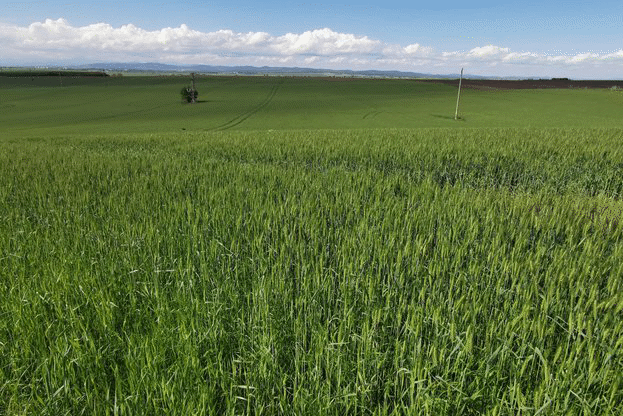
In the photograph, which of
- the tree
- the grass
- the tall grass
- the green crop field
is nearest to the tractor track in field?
the grass

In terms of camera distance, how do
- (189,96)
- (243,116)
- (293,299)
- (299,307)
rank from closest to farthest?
(299,307)
(293,299)
(243,116)
(189,96)

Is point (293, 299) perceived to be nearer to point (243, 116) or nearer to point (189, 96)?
point (243, 116)

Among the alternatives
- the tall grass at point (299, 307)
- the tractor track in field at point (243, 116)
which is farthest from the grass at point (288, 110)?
the tall grass at point (299, 307)

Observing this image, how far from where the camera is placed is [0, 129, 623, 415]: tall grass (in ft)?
5.78

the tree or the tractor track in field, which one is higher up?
the tree

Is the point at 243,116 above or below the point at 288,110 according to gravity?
below

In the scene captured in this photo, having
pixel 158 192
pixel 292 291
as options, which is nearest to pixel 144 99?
pixel 158 192

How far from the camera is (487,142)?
33.7 ft

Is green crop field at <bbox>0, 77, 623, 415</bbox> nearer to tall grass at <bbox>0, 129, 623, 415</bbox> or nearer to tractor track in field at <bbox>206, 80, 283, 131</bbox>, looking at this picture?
tall grass at <bbox>0, 129, 623, 415</bbox>

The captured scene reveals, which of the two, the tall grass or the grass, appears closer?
the tall grass

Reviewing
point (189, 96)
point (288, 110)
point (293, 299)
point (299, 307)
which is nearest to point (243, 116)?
point (288, 110)

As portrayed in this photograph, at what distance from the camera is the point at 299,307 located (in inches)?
96.4

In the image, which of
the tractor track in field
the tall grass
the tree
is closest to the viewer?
the tall grass

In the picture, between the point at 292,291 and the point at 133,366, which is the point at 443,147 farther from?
the point at 133,366
